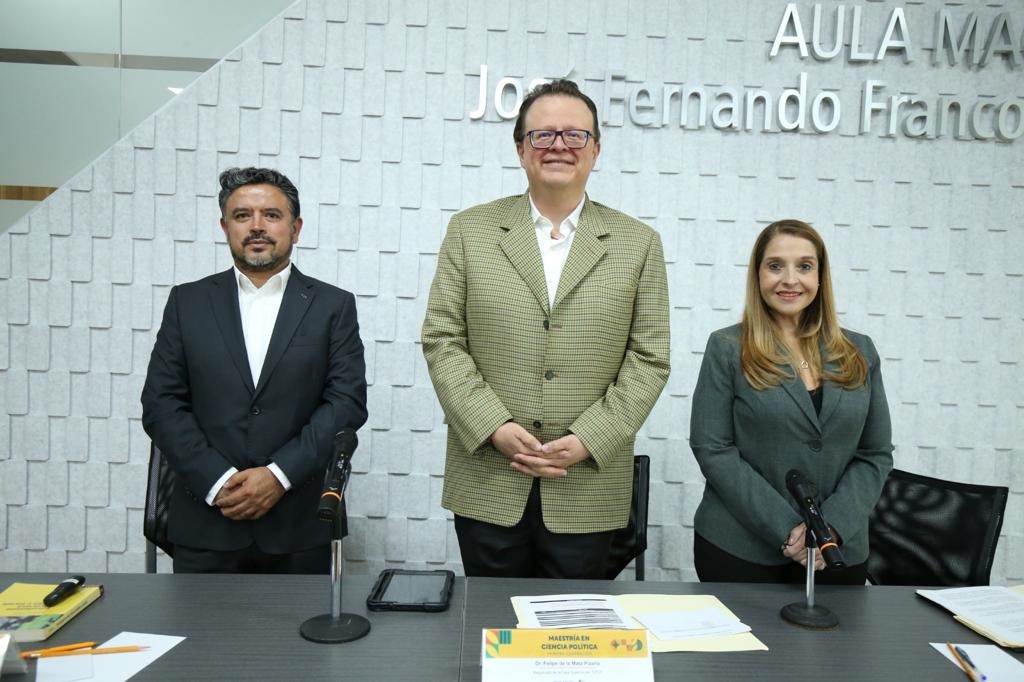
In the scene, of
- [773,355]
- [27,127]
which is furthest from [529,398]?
[27,127]

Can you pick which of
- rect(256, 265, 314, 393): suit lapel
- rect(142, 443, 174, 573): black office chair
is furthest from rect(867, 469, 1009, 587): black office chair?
rect(142, 443, 174, 573): black office chair

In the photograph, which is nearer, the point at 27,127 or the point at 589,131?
the point at 589,131


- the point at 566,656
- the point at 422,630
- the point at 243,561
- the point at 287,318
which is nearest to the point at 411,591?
the point at 422,630

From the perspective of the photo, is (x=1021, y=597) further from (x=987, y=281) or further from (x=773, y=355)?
(x=987, y=281)

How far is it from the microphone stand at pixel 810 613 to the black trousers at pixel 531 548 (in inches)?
23.2

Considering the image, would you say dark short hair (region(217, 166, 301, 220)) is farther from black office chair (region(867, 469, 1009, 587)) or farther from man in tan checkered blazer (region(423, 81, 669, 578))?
black office chair (region(867, 469, 1009, 587))

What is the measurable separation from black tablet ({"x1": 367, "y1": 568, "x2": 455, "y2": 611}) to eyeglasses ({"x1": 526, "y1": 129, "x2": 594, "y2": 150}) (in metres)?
1.19

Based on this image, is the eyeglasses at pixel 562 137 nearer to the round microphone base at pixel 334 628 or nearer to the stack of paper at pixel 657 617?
the stack of paper at pixel 657 617

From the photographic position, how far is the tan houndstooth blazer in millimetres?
1996

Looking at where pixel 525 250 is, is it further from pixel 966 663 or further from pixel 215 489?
pixel 966 663

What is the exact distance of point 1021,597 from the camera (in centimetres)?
169

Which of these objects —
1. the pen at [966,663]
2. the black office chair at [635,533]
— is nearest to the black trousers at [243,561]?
the black office chair at [635,533]

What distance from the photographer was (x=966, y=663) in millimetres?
1331

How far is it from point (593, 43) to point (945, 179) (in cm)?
169
